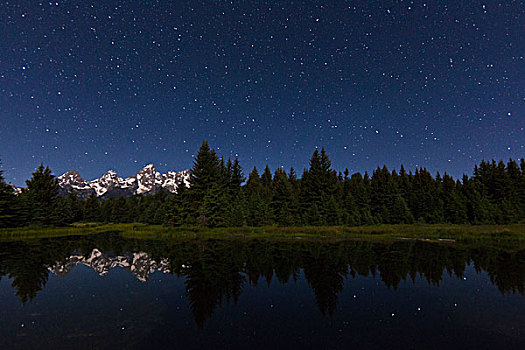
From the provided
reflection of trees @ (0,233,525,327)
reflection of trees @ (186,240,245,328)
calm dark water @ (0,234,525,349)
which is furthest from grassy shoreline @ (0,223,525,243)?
reflection of trees @ (186,240,245,328)

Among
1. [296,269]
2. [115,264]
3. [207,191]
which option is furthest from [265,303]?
[207,191]

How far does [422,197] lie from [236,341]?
78909 millimetres

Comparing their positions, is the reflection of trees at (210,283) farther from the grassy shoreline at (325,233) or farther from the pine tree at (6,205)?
the pine tree at (6,205)

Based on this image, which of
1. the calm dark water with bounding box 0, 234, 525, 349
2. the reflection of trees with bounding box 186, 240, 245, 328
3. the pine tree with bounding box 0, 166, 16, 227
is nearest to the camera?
the calm dark water with bounding box 0, 234, 525, 349

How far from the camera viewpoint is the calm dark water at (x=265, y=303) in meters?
8.78

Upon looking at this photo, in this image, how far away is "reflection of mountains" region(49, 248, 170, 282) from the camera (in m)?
19.8

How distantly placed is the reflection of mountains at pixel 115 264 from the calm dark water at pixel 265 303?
202 millimetres

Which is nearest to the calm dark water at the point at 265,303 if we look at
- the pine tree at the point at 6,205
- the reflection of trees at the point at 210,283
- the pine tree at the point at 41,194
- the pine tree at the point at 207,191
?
the reflection of trees at the point at 210,283

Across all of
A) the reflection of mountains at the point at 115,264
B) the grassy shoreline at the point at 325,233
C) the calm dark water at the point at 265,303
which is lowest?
the reflection of mountains at the point at 115,264

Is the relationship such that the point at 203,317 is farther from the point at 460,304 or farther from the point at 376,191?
the point at 376,191

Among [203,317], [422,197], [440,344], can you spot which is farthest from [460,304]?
[422,197]

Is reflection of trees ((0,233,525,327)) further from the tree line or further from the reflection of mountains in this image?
the tree line

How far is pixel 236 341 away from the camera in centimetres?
853

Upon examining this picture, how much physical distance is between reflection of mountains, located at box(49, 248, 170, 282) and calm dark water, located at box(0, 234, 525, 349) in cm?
20
